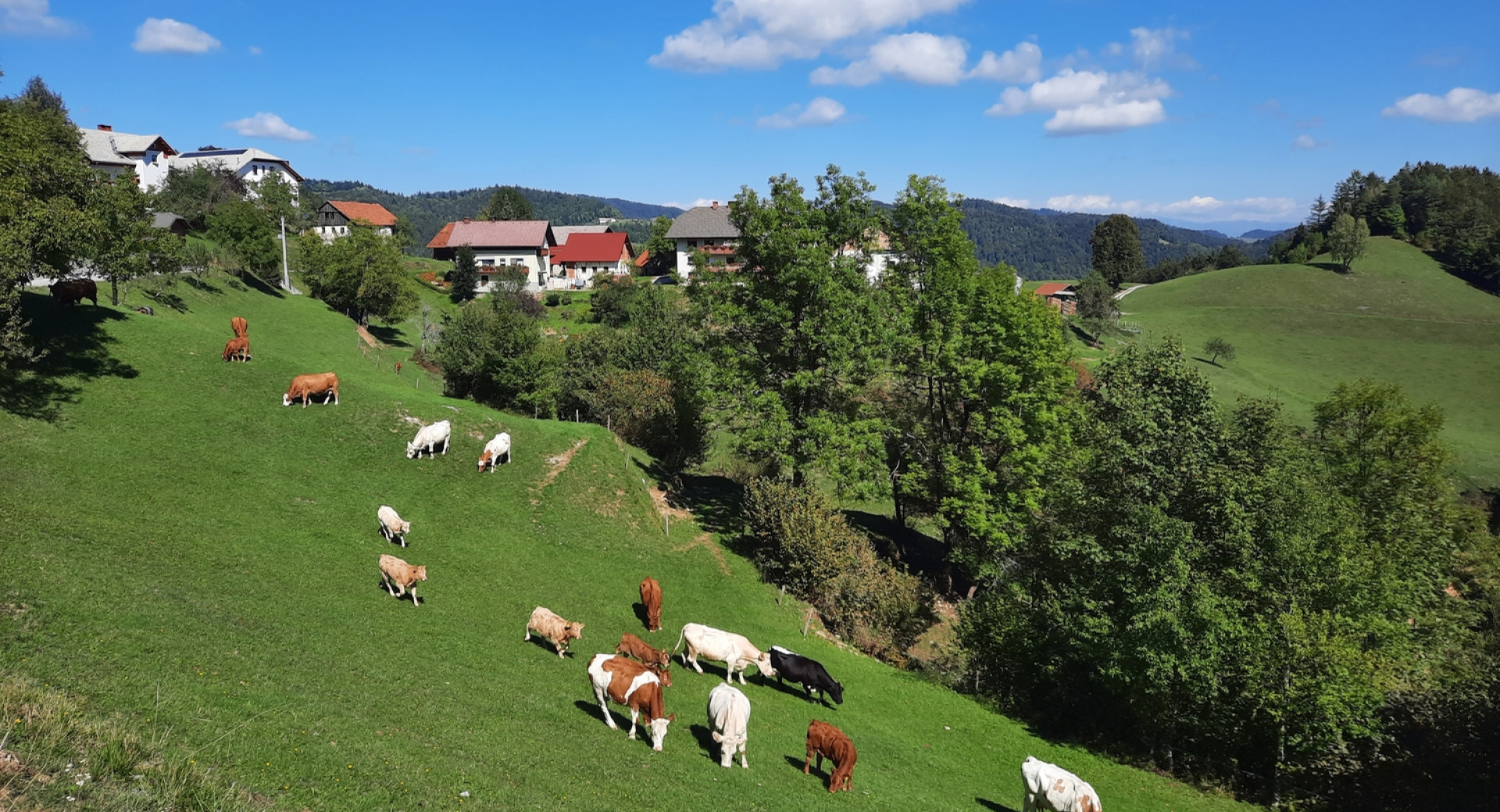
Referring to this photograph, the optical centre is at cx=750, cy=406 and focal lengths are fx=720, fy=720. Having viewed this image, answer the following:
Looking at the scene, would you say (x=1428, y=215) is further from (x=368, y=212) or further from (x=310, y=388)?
(x=368, y=212)

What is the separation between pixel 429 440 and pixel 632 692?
17210 millimetres

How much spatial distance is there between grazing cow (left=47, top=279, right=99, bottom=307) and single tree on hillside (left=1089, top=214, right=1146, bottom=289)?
6412 inches

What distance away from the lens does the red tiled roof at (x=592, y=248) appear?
12188cm

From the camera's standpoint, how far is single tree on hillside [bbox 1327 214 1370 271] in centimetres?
13488

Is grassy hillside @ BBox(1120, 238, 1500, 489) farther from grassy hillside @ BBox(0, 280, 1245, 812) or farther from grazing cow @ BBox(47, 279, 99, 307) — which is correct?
grazing cow @ BBox(47, 279, 99, 307)

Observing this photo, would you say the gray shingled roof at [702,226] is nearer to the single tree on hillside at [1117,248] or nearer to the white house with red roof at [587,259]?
the white house with red roof at [587,259]

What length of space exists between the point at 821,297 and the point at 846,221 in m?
4.40

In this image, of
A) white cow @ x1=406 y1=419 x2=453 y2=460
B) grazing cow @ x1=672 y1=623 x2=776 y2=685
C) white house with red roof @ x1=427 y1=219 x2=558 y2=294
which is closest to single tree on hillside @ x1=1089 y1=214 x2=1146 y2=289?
white house with red roof @ x1=427 y1=219 x2=558 y2=294

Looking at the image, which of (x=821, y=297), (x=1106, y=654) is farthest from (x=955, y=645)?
(x=821, y=297)

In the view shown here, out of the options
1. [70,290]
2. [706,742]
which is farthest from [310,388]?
[706,742]

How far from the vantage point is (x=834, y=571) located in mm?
30031

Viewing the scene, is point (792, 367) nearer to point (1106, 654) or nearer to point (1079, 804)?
point (1106, 654)

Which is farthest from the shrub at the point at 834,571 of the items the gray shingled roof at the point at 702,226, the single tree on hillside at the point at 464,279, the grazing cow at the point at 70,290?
the gray shingled roof at the point at 702,226

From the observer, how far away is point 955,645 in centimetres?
3111
